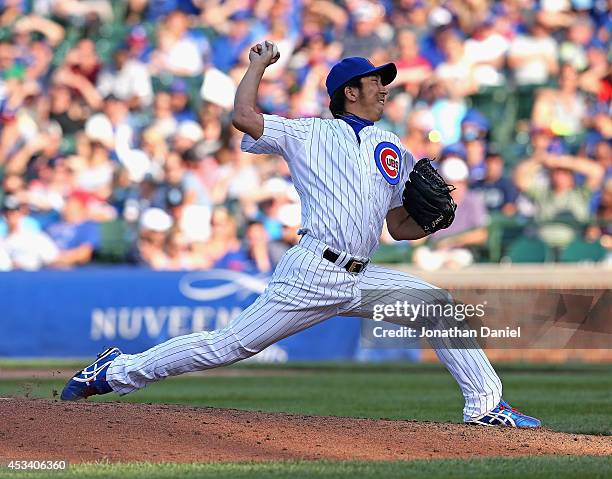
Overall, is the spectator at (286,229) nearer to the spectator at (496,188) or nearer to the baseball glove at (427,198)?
the spectator at (496,188)

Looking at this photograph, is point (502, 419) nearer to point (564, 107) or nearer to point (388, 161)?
point (388, 161)

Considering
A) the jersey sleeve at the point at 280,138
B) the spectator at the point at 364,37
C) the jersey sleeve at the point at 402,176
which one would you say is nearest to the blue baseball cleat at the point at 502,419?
the jersey sleeve at the point at 402,176

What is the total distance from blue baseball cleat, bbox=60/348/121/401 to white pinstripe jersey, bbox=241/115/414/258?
1278 mm

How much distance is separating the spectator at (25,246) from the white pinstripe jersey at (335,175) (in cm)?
885

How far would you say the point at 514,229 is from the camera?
1418 centimetres

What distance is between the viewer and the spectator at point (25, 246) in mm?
14484

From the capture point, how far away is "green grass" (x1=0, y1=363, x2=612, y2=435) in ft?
27.8

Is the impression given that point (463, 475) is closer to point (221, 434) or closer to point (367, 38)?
point (221, 434)

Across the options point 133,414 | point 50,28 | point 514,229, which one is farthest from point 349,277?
point 50,28

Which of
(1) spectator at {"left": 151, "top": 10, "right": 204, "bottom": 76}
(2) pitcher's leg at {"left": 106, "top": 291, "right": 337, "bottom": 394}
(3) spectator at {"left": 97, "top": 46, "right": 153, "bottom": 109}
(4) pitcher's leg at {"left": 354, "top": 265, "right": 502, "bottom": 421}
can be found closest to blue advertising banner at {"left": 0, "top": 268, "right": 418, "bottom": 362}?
(3) spectator at {"left": 97, "top": 46, "right": 153, "bottom": 109}

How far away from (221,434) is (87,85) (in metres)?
11.9

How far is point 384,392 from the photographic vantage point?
1034cm

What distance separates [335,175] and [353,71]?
604 millimetres

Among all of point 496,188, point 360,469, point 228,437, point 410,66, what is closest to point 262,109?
point 410,66
